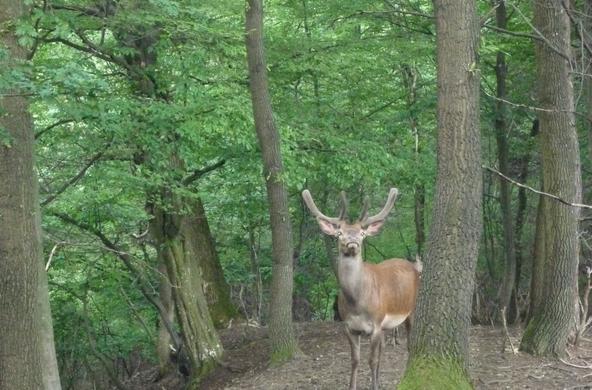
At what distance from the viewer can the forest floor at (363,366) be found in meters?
9.22

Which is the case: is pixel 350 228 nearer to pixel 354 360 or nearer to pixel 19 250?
pixel 354 360

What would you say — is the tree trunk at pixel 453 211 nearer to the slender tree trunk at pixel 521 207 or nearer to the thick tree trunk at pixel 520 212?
the thick tree trunk at pixel 520 212

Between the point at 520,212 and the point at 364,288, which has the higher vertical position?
the point at 520,212

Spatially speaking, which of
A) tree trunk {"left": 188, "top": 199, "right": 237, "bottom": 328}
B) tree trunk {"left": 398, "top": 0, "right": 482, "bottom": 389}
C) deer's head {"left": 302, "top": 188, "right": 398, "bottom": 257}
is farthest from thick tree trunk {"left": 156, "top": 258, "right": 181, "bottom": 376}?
tree trunk {"left": 398, "top": 0, "right": 482, "bottom": 389}

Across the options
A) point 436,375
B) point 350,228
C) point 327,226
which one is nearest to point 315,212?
point 327,226

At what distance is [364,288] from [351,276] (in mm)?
A: 271

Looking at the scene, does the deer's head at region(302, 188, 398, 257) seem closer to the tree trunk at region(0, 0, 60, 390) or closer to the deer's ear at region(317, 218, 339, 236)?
the deer's ear at region(317, 218, 339, 236)

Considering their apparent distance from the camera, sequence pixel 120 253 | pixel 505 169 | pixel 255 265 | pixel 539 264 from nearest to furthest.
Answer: pixel 539 264 → pixel 120 253 → pixel 505 169 → pixel 255 265

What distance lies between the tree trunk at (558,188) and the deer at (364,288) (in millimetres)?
1614

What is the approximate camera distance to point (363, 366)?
35.6ft

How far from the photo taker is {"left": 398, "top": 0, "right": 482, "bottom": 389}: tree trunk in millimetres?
7371

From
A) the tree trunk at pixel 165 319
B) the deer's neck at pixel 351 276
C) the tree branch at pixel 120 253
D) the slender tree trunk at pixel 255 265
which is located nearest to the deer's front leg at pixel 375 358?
the deer's neck at pixel 351 276

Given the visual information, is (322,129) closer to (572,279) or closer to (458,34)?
(572,279)

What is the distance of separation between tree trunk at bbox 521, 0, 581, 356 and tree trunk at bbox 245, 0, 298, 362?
3084mm
